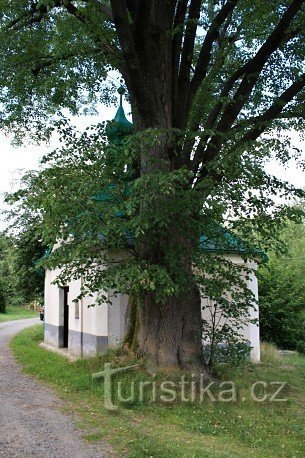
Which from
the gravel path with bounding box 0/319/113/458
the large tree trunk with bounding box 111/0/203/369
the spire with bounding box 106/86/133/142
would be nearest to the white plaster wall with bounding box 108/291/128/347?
the gravel path with bounding box 0/319/113/458

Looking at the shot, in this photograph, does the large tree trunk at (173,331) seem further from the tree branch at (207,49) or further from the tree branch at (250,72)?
the tree branch at (207,49)

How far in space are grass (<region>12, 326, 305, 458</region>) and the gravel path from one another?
26cm

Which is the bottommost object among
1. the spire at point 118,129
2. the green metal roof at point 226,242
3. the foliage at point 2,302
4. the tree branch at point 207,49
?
the foliage at point 2,302

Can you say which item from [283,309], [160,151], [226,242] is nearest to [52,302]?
[283,309]

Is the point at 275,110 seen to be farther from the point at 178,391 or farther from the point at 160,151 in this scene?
the point at 178,391

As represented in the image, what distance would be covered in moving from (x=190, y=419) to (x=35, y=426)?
246 cm

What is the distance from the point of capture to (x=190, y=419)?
811 centimetres

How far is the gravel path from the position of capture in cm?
632

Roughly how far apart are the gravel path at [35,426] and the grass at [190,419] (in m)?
0.26

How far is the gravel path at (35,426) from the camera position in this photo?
632 centimetres

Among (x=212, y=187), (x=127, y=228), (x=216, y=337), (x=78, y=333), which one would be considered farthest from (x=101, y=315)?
(x=212, y=187)

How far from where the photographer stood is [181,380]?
9469 mm

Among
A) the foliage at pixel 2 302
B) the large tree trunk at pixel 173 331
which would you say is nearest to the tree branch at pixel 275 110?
the large tree trunk at pixel 173 331

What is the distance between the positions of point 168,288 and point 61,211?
219 cm
